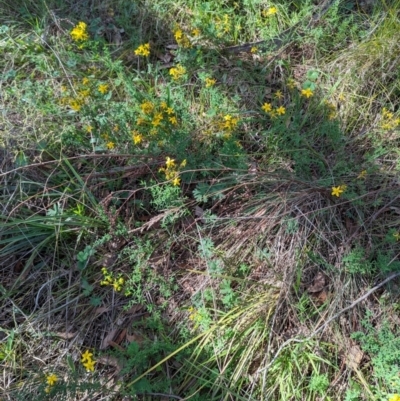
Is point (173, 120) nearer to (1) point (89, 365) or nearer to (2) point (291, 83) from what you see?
(2) point (291, 83)

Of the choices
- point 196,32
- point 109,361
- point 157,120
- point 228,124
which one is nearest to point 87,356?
Result: point 109,361

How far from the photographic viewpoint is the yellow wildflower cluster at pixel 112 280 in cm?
234

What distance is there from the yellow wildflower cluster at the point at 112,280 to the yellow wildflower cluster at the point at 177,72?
1.30m

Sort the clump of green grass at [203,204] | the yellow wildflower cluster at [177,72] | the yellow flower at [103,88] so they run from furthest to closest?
the yellow wildflower cluster at [177,72] → the yellow flower at [103,88] → the clump of green grass at [203,204]

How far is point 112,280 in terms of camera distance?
2.42 meters

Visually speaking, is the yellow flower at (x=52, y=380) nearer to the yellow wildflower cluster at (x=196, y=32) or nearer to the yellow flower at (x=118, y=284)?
the yellow flower at (x=118, y=284)

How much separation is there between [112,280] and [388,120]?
1900 millimetres

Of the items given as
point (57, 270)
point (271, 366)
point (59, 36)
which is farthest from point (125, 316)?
point (59, 36)

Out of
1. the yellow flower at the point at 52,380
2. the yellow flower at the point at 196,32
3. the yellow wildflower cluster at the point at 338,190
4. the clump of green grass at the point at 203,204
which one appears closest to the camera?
the yellow flower at the point at 52,380

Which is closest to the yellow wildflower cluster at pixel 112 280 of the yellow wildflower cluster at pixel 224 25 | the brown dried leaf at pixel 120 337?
the brown dried leaf at pixel 120 337

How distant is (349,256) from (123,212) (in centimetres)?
128

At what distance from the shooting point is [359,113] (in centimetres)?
279

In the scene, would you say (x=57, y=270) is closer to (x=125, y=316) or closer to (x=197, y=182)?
(x=125, y=316)

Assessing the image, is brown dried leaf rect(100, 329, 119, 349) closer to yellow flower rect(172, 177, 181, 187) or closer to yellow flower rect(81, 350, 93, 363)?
yellow flower rect(81, 350, 93, 363)
